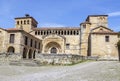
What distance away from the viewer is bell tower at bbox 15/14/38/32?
5460cm

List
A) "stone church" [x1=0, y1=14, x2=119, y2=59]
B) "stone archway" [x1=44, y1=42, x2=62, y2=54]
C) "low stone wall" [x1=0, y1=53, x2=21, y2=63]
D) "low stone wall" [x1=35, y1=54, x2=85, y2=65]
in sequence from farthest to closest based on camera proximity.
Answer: "stone archway" [x1=44, y1=42, x2=62, y2=54] → "stone church" [x1=0, y1=14, x2=119, y2=59] → "low stone wall" [x1=35, y1=54, x2=85, y2=65] → "low stone wall" [x1=0, y1=53, x2=21, y2=63]

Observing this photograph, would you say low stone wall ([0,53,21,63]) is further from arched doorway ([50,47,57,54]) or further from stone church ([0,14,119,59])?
arched doorway ([50,47,57,54])

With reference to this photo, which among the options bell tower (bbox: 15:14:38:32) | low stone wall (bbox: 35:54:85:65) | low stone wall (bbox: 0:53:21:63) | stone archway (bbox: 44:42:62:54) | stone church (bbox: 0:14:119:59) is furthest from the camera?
bell tower (bbox: 15:14:38:32)

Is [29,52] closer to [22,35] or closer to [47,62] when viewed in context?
[22,35]

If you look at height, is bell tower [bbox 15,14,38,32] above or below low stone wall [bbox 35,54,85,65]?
above

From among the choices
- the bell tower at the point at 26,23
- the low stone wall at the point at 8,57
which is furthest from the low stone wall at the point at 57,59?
the bell tower at the point at 26,23

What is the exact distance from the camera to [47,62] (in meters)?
31.8

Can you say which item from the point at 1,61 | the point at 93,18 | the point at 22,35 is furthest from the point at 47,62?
the point at 93,18

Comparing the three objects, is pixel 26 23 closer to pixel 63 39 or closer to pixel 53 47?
pixel 53 47

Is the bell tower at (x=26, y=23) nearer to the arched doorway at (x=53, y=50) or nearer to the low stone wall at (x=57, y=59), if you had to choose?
the arched doorway at (x=53, y=50)

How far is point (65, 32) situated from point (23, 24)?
462 inches

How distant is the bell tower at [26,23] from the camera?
54600 millimetres

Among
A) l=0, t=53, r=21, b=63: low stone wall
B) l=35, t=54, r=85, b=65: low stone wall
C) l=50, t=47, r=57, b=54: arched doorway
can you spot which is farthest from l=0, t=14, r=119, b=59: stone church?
l=35, t=54, r=85, b=65: low stone wall

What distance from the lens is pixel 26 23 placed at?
5497 cm
